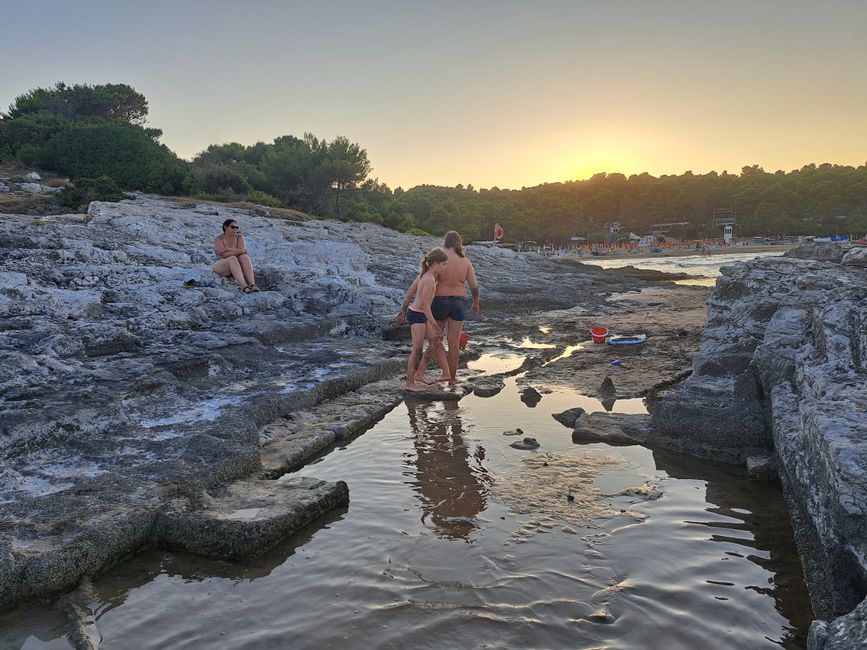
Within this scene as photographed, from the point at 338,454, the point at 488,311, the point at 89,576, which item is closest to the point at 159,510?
the point at 89,576

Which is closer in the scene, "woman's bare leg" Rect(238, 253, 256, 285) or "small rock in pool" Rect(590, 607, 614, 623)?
Answer: "small rock in pool" Rect(590, 607, 614, 623)

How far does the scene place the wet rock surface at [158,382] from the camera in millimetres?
3586

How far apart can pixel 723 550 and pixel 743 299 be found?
12.4 feet

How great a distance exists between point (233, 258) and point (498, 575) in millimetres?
8889

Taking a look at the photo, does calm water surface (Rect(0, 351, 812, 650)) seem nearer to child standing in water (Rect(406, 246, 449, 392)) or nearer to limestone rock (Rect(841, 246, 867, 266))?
child standing in water (Rect(406, 246, 449, 392))

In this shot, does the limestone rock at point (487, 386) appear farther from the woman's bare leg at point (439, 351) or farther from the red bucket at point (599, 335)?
the red bucket at point (599, 335)

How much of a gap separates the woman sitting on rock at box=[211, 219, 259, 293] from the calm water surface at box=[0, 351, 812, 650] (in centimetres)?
678

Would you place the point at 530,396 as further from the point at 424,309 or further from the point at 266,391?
the point at 266,391

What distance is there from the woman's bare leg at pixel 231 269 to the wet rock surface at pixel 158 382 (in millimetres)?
265

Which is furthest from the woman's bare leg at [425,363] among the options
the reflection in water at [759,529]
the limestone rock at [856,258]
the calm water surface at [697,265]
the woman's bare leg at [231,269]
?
the calm water surface at [697,265]

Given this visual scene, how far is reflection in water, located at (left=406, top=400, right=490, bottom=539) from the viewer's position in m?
3.91

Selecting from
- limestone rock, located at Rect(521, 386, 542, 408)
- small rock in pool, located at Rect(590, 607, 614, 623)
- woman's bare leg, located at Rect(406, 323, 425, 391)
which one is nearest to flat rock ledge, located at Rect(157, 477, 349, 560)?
small rock in pool, located at Rect(590, 607, 614, 623)

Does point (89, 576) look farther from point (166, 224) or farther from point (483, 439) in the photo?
point (166, 224)

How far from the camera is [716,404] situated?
5.19 m
